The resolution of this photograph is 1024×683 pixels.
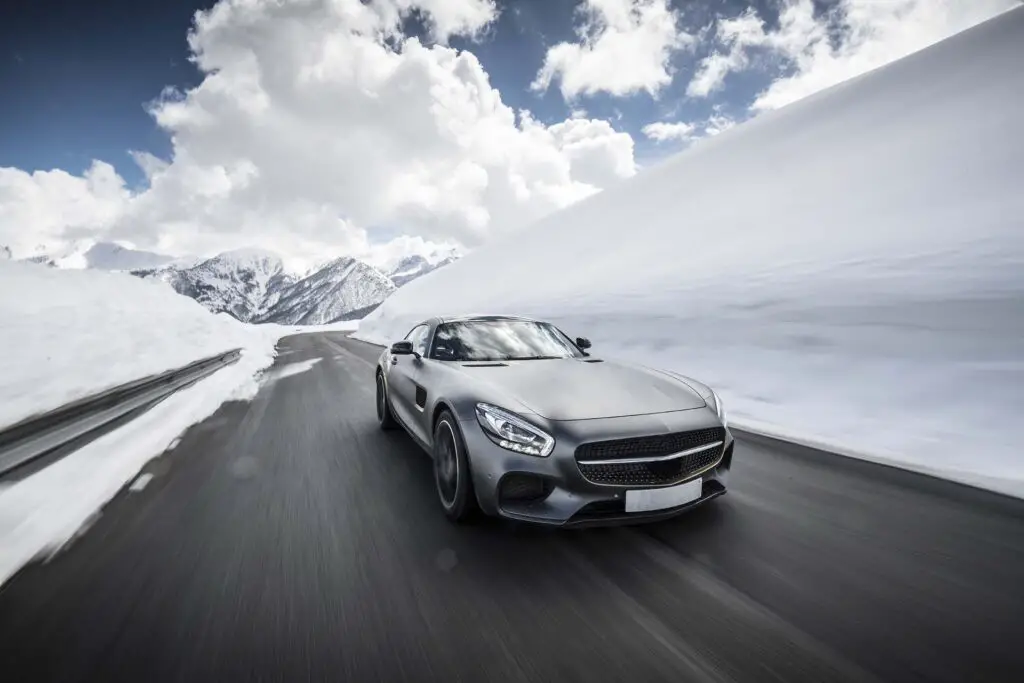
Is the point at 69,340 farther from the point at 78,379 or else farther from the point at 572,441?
the point at 572,441

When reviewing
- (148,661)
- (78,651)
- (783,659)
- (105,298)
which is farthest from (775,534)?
(105,298)

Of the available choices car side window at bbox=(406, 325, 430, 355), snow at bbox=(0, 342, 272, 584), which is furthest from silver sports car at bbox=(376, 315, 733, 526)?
snow at bbox=(0, 342, 272, 584)

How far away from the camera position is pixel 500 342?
4.16m

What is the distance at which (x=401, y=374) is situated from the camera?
15.3 ft

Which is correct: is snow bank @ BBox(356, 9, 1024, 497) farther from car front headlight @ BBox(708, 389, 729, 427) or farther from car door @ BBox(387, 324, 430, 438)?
car door @ BBox(387, 324, 430, 438)

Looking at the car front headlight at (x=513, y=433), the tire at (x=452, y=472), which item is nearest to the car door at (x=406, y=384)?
the tire at (x=452, y=472)

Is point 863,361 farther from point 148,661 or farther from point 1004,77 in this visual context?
point 1004,77

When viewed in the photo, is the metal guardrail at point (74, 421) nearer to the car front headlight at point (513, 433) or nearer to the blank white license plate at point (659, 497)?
the car front headlight at point (513, 433)

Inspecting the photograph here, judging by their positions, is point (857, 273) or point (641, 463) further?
point (857, 273)

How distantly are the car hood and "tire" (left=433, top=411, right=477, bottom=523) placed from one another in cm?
40

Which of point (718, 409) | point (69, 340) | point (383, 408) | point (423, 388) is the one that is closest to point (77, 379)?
point (69, 340)

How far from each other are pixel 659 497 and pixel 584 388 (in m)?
0.81

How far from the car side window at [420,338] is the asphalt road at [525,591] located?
140 centimetres

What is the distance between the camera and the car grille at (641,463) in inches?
97.0
